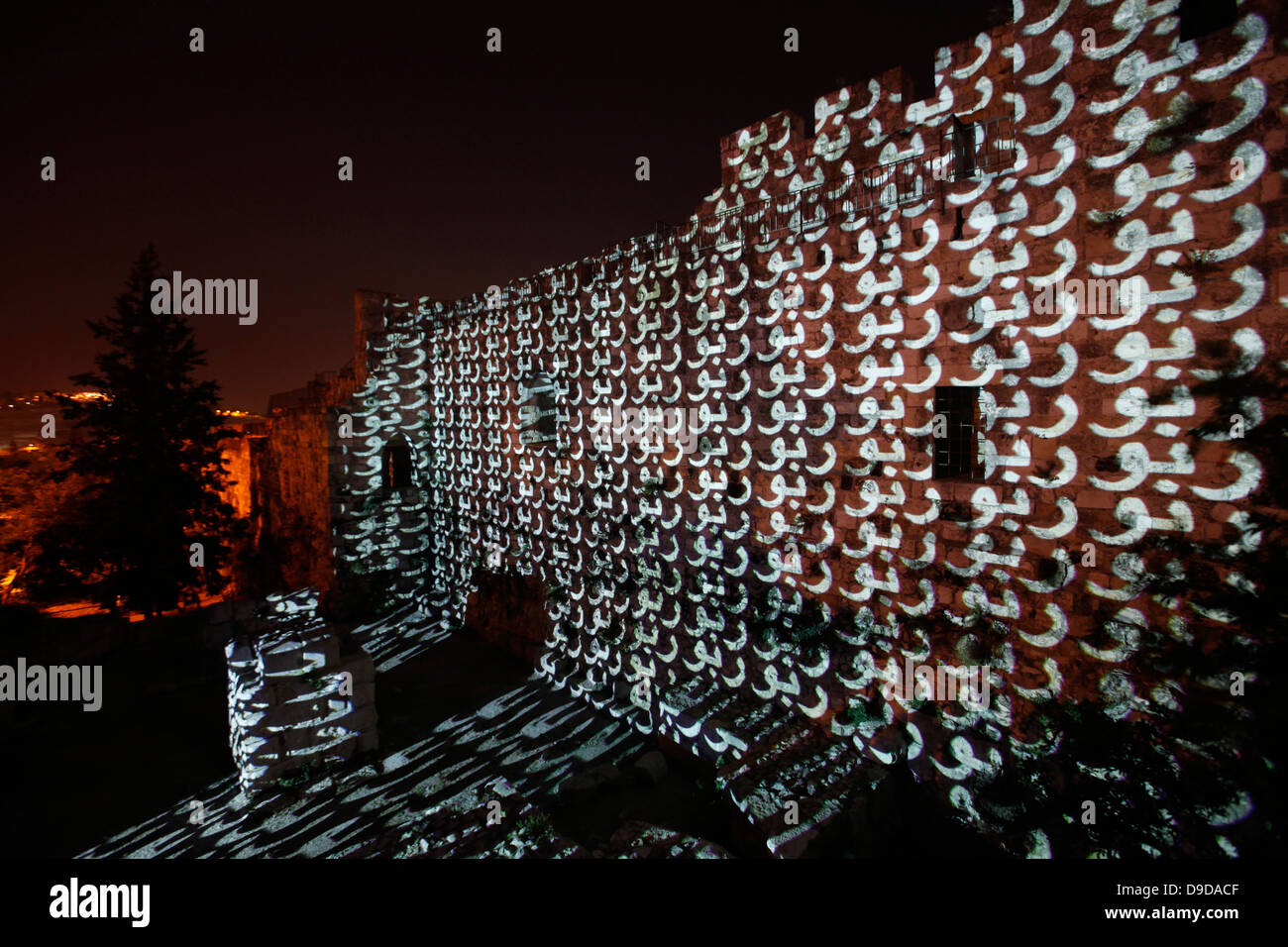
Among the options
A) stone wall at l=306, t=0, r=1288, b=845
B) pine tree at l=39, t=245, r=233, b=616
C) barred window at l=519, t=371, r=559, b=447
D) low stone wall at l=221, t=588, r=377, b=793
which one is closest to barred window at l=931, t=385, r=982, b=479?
stone wall at l=306, t=0, r=1288, b=845

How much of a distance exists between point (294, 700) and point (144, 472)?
21.9 feet

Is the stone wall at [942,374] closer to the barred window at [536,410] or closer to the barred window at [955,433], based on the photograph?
the barred window at [955,433]

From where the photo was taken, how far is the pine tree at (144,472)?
28.9ft

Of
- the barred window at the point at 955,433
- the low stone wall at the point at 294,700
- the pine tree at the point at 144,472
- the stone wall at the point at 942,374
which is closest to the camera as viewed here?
the stone wall at the point at 942,374

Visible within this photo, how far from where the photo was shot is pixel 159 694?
6.57 m

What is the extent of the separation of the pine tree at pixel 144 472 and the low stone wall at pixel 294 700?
16.9ft

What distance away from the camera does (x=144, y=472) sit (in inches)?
357

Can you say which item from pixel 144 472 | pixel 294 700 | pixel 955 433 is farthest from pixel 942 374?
pixel 144 472

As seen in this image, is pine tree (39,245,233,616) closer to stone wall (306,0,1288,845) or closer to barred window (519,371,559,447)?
barred window (519,371,559,447)

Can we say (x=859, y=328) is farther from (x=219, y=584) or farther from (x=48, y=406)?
(x=48, y=406)

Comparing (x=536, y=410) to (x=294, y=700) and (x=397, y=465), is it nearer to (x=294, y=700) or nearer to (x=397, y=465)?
(x=397, y=465)

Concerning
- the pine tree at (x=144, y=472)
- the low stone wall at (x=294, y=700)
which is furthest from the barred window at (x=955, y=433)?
the pine tree at (x=144, y=472)

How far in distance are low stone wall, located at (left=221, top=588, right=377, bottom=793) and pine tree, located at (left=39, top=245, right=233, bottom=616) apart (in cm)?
516
